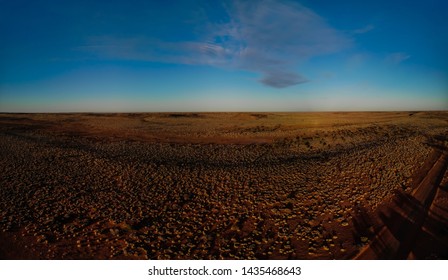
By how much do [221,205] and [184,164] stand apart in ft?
24.2

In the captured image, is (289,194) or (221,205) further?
(289,194)

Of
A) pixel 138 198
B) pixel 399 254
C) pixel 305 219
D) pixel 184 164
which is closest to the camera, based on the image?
pixel 399 254

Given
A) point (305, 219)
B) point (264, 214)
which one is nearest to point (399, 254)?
point (305, 219)

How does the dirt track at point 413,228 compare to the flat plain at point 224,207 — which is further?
the flat plain at point 224,207

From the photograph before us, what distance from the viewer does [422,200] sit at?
36.2 feet

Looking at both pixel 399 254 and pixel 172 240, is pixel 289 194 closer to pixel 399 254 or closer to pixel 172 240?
pixel 399 254

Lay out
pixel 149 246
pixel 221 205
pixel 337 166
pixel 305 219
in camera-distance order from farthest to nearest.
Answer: pixel 337 166
pixel 221 205
pixel 305 219
pixel 149 246

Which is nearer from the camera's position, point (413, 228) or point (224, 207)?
point (413, 228)

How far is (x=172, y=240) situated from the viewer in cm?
820

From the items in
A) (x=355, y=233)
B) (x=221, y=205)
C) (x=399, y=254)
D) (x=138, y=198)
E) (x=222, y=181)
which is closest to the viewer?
(x=399, y=254)

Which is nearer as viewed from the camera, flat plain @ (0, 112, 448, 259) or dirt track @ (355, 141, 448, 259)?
dirt track @ (355, 141, 448, 259)

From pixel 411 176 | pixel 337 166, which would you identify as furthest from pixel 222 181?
pixel 411 176

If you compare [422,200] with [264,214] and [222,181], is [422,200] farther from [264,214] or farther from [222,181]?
[222,181]

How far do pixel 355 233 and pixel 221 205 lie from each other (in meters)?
5.21
